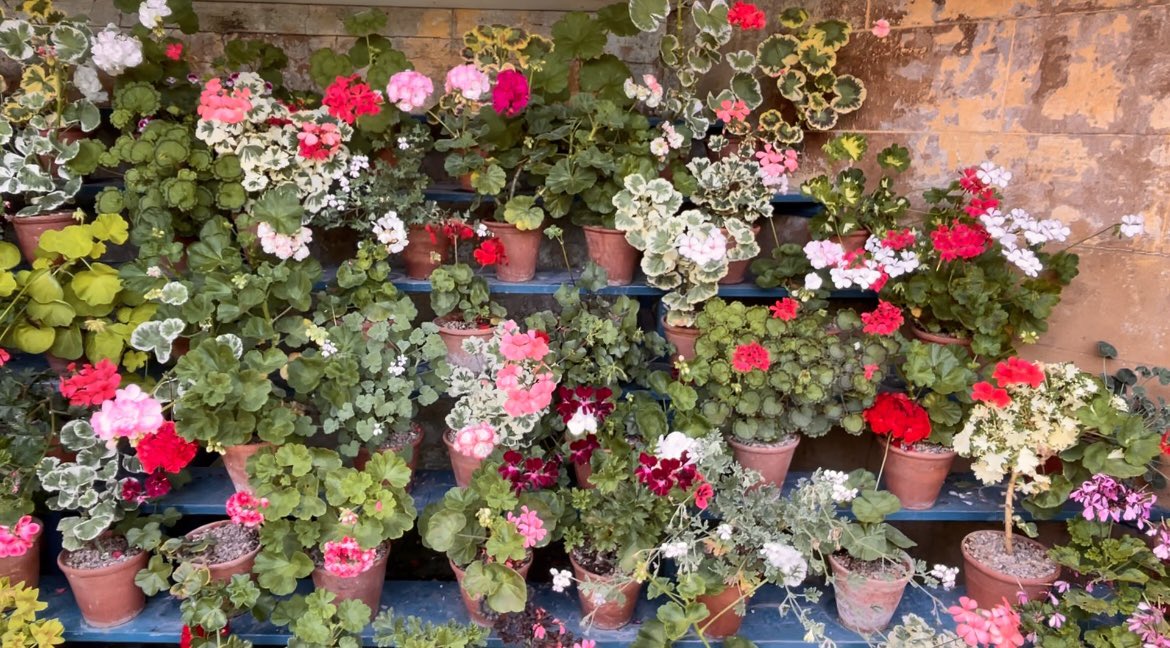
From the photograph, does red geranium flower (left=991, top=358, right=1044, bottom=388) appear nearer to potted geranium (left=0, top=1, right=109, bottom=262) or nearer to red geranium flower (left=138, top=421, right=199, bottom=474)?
red geranium flower (left=138, top=421, right=199, bottom=474)

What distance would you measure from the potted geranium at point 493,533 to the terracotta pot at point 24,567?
1128 mm

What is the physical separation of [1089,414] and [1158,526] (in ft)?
1.28

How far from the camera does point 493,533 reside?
1.97 meters

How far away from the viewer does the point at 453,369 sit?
2.21 meters

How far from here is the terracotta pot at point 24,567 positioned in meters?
2.06

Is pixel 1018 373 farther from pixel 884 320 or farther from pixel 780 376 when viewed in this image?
pixel 780 376

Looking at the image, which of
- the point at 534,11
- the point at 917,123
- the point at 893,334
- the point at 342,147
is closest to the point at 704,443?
the point at 893,334

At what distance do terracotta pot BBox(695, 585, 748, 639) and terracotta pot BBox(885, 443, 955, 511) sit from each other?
636 millimetres

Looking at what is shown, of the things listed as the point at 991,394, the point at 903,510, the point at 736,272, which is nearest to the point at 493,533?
the point at 736,272

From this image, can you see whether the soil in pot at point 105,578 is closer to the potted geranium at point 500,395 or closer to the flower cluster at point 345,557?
the flower cluster at point 345,557

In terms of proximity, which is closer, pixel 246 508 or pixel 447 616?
pixel 246 508

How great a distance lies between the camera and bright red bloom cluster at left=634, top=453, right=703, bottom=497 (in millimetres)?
1873

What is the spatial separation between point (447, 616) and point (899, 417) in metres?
1.46

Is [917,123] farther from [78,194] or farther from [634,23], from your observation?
[78,194]
